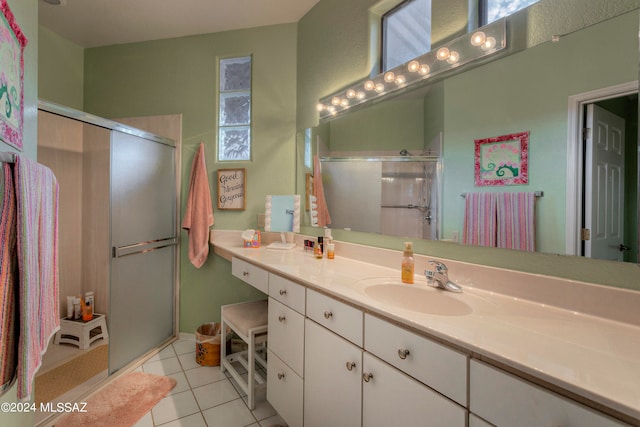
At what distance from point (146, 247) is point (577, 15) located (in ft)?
9.13

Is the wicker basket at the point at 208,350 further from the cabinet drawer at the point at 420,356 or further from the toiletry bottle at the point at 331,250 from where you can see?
the cabinet drawer at the point at 420,356

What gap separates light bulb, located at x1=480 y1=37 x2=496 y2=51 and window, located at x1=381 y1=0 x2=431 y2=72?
324 mm

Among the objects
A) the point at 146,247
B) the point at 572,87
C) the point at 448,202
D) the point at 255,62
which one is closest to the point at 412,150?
the point at 448,202

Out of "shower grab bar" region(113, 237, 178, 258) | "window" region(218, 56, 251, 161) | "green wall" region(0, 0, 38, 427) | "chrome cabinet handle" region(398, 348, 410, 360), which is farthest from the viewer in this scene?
"window" region(218, 56, 251, 161)

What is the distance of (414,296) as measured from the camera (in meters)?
1.20

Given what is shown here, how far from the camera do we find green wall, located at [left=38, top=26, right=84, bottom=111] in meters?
2.33

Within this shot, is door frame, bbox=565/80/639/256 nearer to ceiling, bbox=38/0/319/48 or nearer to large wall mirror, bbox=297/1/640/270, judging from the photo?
large wall mirror, bbox=297/1/640/270

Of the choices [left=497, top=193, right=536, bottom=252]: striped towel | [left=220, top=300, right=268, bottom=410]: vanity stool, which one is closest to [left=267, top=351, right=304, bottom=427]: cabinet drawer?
[left=220, top=300, right=268, bottom=410]: vanity stool

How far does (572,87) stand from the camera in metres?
0.93

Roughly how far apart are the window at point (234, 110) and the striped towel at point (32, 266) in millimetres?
1543

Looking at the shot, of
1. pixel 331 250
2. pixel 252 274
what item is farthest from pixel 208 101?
pixel 331 250

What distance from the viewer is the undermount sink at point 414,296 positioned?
42.7 inches

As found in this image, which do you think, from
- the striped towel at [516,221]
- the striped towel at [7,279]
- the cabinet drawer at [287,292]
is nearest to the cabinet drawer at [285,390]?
the cabinet drawer at [287,292]

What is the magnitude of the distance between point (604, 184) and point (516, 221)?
271 millimetres
